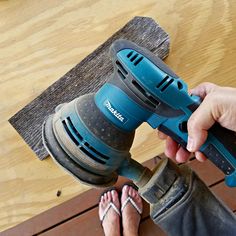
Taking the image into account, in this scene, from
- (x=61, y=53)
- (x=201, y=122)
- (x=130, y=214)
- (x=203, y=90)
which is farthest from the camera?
(x=61, y=53)

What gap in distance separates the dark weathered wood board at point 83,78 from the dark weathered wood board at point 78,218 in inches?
9.2

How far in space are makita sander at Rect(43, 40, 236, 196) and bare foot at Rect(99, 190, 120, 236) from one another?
39 centimetres

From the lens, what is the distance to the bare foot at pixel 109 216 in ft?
4.40

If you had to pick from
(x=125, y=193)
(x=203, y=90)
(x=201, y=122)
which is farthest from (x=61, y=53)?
(x=201, y=122)

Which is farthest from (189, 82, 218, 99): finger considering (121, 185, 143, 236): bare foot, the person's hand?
(121, 185, 143, 236): bare foot

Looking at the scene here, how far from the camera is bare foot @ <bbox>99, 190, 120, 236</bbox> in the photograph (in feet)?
4.40

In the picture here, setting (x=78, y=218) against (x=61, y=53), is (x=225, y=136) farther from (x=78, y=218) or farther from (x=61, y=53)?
(x=61, y=53)

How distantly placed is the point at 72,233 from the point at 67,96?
1.44 ft

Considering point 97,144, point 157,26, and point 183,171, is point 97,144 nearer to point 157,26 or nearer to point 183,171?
point 183,171

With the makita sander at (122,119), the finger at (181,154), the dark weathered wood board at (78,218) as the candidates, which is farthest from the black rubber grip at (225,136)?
the dark weathered wood board at (78,218)

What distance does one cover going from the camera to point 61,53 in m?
1.49

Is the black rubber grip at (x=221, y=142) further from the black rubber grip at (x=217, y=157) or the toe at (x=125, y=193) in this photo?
the toe at (x=125, y=193)

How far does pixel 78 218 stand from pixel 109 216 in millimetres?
97

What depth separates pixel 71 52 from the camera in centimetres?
149
